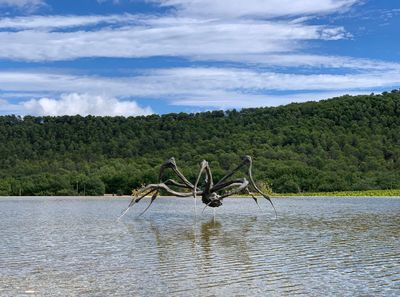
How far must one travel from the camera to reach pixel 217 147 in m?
82.2

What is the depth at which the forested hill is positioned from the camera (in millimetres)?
75812

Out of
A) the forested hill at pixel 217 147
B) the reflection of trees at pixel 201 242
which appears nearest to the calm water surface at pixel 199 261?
the reflection of trees at pixel 201 242

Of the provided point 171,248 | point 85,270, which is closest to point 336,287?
point 85,270

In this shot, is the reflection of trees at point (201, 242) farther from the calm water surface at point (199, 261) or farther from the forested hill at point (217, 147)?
the forested hill at point (217, 147)

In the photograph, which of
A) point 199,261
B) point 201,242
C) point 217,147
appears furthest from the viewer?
point 217,147

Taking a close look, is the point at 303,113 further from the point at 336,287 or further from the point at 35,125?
the point at 336,287

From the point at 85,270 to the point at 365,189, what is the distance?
64.2 m

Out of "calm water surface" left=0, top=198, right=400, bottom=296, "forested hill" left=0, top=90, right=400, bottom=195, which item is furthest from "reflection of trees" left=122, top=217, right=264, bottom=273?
"forested hill" left=0, top=90, right=400, bottom=195

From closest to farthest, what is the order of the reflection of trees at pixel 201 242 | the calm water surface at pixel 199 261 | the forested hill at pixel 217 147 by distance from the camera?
the calm water surface at pixel 199 261 < the reflection of trees at pixel 201 242 < the forested hill at pixel 217 147

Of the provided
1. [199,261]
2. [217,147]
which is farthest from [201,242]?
[217,147]

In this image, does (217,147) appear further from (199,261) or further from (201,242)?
(199,261)

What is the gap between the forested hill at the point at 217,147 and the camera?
7581 centimetres

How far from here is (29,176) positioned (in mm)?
81312

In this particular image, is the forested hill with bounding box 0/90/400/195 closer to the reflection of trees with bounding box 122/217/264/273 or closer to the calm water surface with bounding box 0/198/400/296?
the reflection of trees with bounding box 122/217/264/273
